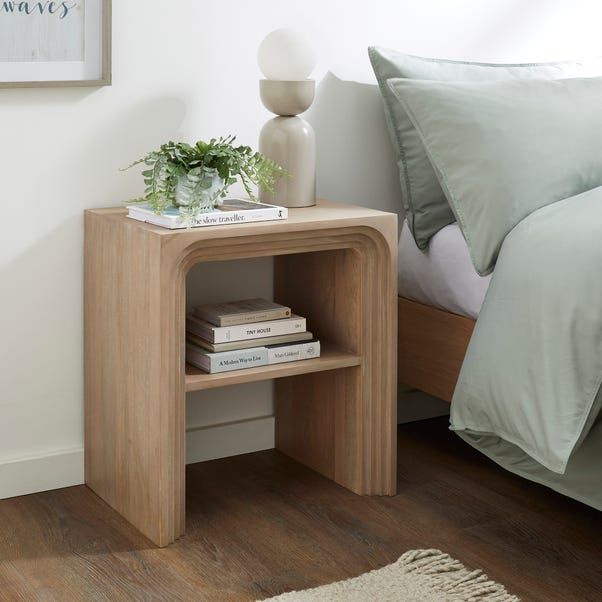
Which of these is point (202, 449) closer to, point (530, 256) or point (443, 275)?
point (443, 275)

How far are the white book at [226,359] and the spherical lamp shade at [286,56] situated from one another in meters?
0.61

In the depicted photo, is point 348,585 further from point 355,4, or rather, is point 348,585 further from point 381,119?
point 355,4

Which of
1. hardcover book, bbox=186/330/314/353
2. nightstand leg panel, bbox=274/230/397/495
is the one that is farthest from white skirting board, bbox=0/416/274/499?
hardcover book, bbox=186/330/314/353

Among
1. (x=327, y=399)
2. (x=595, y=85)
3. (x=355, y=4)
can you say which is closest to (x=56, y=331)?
(x=327, y=399)

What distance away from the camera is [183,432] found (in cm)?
213

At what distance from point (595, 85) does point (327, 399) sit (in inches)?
37.3

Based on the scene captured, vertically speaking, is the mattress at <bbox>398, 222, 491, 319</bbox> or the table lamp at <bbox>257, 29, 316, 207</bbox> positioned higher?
the table lamp at <bbox>257, 29, 316, 207</bbox>

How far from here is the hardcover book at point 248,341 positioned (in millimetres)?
2213

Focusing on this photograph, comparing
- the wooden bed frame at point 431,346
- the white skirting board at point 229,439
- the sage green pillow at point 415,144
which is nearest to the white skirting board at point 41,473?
the white skirting board at point 229,439

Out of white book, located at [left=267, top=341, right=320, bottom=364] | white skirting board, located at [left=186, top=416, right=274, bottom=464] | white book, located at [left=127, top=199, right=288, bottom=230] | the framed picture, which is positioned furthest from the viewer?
white skirting board, located at [left=186, top=416, right=274, bottom=464]

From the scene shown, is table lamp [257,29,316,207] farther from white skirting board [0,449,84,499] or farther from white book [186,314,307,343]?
white skirting board [0,449,84,499]

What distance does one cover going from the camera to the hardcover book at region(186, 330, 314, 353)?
221 cm

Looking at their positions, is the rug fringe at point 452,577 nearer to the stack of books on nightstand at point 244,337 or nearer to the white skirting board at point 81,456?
the stack of books on nightstand at point 244,337

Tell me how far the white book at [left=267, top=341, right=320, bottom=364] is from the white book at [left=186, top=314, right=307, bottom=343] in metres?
0.04
